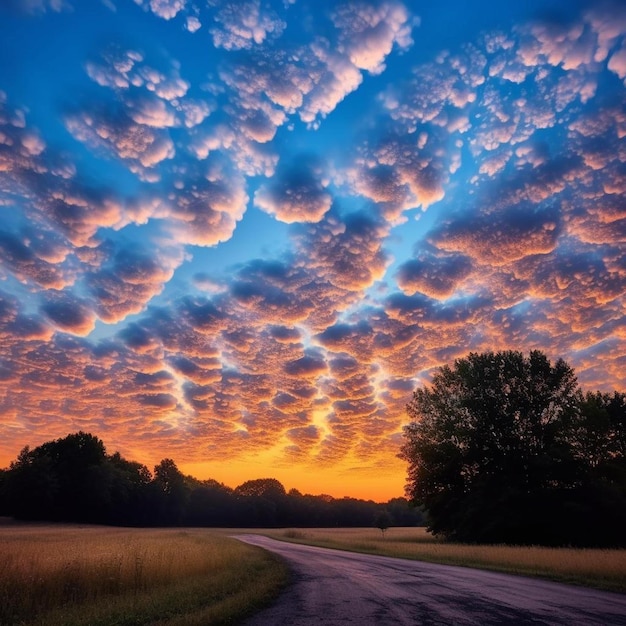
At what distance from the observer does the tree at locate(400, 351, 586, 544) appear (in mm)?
39688

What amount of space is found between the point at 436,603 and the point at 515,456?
3883 centimetres

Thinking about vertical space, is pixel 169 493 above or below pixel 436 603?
above

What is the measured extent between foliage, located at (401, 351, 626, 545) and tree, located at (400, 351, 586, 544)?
97mm

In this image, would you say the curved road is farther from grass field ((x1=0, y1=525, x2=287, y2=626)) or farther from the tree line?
the tree line

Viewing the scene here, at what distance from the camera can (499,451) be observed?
44438 mm

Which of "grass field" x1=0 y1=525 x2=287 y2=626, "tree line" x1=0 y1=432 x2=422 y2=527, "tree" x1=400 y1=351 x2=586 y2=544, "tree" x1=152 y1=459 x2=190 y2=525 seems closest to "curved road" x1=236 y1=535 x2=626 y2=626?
"grass field" x1=0 y1=525 x2=287 y2=626

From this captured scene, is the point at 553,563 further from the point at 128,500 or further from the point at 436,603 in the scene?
the point at 128,500

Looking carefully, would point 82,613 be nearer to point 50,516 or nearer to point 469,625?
point 469,625

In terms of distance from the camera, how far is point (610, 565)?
16844mm

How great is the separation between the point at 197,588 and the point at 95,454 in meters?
108

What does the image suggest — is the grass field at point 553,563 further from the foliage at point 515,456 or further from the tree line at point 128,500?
the tree line at point 128,500

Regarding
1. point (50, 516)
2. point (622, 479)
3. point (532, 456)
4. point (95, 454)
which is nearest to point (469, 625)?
point (532, 456)

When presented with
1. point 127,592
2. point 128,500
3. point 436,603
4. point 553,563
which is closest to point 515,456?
point 553,563

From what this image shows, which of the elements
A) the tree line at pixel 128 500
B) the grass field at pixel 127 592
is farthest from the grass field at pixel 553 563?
the tree line at pixel 128 500
